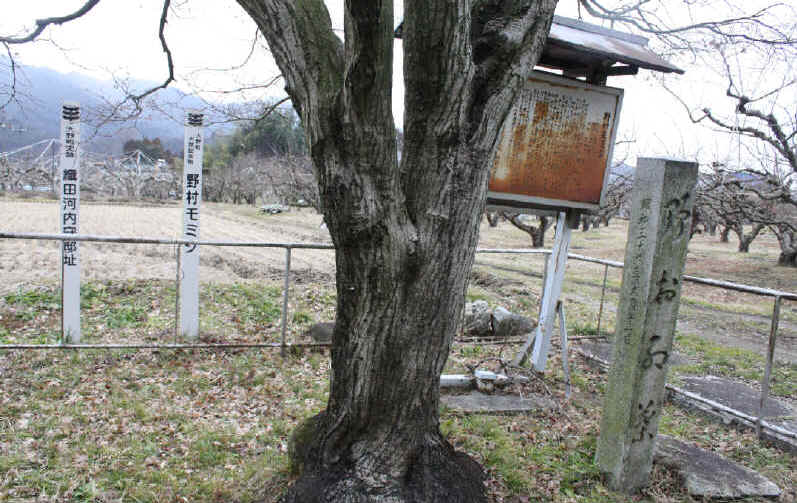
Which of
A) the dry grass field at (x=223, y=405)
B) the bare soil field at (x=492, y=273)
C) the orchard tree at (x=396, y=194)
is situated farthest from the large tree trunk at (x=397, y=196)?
the bare soil field at (x=492, y=273)

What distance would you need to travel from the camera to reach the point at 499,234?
91.1ft

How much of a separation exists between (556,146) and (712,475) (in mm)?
3079

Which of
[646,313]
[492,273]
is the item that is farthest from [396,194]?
[492,273]

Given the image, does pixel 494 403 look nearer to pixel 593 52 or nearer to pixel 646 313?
pixel 646 313

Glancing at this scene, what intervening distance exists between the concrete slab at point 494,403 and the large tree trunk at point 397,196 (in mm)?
1581

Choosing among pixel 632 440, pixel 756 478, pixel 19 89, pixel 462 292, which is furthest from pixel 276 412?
pixel 19 89

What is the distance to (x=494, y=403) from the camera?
4852mm

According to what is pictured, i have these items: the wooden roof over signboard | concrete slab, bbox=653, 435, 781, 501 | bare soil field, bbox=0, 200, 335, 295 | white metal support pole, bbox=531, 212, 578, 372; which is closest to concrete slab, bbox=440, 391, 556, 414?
white metal support pole, bbox=531, 212, 578, 372

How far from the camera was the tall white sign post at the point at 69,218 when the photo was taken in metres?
5.72

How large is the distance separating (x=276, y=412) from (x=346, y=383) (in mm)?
1994

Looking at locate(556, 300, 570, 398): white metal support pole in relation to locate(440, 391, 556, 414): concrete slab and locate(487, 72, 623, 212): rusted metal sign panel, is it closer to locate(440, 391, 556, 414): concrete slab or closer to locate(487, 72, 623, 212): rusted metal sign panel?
locate(440, 391, 556, 414): concrete slab

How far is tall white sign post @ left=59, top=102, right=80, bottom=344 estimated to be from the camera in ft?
18.8

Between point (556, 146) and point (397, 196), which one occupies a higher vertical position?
point (556, 146)

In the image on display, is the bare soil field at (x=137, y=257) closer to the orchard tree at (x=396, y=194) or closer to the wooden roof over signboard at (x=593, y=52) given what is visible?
the orchard tree at (x=396, y=194)
